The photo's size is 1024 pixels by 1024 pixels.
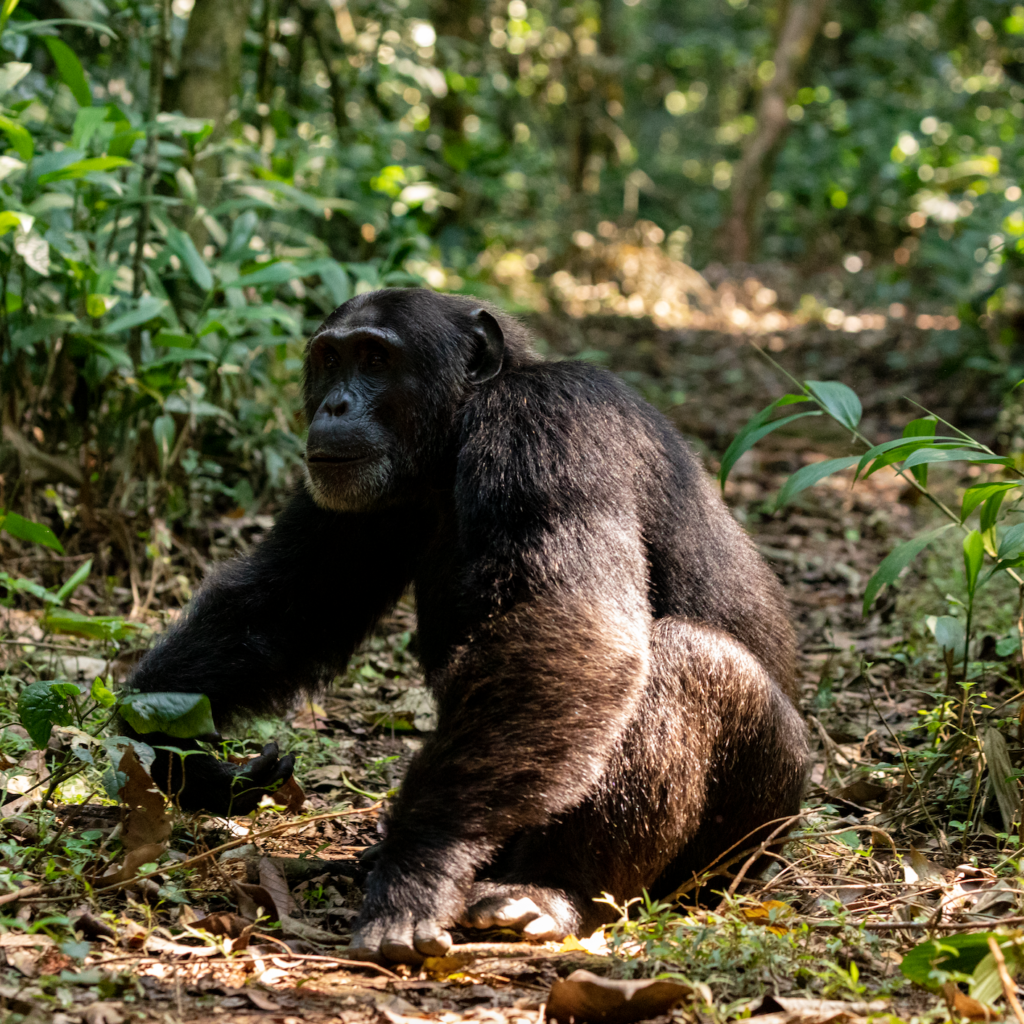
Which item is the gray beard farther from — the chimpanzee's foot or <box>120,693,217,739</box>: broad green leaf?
the chimpanzee's foot

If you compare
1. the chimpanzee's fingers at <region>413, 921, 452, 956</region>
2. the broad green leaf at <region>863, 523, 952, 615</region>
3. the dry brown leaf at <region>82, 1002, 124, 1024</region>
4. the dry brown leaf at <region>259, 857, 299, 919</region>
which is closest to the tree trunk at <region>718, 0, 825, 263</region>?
the broad green leaf at <region>863, 523, 952, 615</region>

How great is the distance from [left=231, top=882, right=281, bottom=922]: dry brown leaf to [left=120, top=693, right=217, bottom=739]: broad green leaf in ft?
2.03

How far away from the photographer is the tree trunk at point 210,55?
8.00 metres

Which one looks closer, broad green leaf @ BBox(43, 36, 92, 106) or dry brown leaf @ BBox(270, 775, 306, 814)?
dry brown leaf @ BBox(270, 775, 306, 814)

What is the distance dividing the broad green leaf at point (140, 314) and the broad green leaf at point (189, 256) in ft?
1.03

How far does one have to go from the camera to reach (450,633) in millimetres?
4562

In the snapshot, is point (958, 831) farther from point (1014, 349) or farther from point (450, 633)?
point (1014, 349)

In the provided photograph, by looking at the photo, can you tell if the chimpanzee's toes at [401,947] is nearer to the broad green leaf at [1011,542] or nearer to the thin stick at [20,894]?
the thin stick at [20,894]

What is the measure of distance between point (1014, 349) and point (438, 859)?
10.3 m

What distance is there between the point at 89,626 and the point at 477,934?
108 inches

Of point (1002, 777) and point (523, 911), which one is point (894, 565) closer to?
point (1002, 777)

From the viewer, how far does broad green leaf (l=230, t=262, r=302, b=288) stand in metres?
6.66

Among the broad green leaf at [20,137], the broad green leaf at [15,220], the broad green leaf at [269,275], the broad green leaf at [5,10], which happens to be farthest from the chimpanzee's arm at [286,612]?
the broad green leaf at [5,10]

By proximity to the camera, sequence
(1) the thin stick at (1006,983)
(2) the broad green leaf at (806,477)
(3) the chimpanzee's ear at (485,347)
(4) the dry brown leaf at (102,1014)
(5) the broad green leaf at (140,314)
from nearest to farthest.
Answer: (1) the thin stick at (1006,983) → (4) the dry brown leaf at (102,1014) → (2) the broad green leaf at (806,477) → (3) the chimpanzee's ear at (485,347) → (5) the broad green leaf at (140,314)
